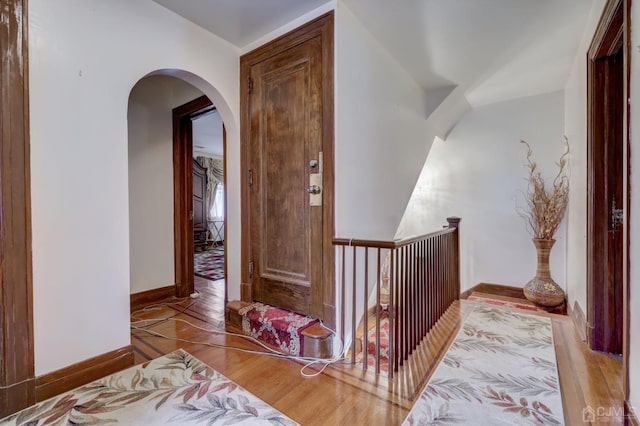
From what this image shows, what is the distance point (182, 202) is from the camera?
3.23 m

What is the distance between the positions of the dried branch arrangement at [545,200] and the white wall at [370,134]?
163cm

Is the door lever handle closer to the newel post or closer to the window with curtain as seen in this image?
the newel post

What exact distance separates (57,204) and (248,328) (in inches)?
57.5

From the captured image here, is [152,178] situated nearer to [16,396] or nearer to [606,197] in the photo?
[16,396]

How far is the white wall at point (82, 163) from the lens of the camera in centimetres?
148

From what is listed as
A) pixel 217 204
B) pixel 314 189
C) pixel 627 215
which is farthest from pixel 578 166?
pixel 217 204

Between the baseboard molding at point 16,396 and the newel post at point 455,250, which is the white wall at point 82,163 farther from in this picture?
the newel post at point 455,250

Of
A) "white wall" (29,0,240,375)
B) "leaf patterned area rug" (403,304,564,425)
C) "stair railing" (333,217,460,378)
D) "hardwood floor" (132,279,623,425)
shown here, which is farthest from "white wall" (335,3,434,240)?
"white wall" (29,0,240,375)

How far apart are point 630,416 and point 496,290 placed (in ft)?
9.28

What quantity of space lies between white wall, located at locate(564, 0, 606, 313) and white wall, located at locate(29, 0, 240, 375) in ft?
9.96

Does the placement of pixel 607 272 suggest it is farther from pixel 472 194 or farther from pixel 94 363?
pixel 94 363

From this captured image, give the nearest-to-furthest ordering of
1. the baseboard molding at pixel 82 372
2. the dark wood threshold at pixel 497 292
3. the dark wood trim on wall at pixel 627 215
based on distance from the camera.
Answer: the dark wood trim on wall at pixel 627 215
the baseboard molding at pixel 82 372
the dark wood threshold at pixel 497 292

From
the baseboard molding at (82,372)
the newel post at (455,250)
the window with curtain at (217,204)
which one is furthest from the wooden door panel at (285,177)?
the window with curtain at (217,204)

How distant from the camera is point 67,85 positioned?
5.13 feet
